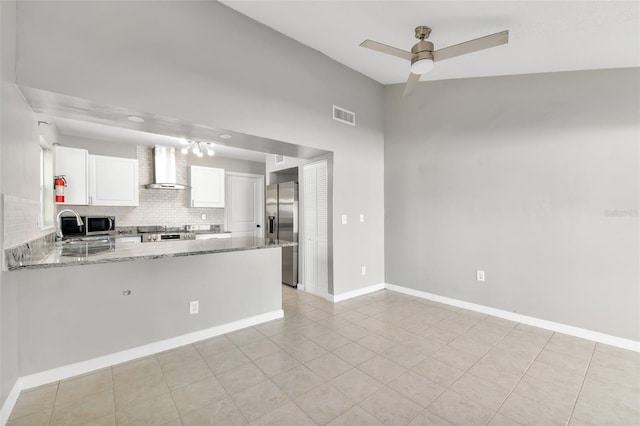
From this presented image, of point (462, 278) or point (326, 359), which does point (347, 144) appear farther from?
point (326, 359)

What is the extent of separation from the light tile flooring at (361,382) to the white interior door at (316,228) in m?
1.20

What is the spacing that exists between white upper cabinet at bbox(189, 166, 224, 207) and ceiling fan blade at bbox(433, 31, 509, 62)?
4.66m

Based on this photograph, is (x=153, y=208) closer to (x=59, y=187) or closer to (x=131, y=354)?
(x=59, y=187)

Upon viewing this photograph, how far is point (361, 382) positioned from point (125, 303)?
2059mm

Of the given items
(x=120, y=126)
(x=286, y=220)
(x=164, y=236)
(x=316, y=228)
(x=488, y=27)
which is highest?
(x=488, y=27)

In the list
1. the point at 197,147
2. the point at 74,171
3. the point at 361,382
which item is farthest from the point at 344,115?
the point at 74,171

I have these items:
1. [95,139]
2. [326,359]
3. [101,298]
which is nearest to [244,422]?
[326,359]

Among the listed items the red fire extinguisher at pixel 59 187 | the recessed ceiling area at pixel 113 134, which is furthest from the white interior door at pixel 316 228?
the red fire extinguisher at pixel 59 187

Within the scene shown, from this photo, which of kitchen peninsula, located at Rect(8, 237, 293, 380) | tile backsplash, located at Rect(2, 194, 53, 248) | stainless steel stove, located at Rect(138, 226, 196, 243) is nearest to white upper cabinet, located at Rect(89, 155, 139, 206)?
stainless steel stove, located at Rect(138, 226, 196, 243)

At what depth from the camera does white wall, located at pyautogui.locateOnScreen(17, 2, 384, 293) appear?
1.97m

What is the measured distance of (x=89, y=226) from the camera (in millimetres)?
4422

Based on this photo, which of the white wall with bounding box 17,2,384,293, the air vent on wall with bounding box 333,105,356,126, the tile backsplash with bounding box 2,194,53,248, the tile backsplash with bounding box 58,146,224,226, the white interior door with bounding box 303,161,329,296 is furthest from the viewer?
the tile backsplash with bounding box 58,146,224,226

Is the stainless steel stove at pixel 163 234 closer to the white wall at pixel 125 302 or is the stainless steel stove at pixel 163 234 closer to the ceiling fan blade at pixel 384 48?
the white wall at pixel 125 302

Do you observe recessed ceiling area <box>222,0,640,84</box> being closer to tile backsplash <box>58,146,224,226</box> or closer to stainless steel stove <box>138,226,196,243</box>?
tile backsplash <box>58,146,224,226</box>
